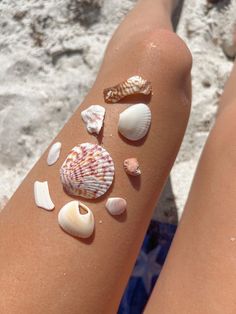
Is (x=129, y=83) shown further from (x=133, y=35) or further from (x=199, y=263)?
(x=199, y=263)

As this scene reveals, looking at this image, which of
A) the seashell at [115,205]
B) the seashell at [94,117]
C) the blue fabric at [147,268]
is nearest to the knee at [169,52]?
the seashell at [94,117]

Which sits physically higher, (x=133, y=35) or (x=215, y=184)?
(x=133, y=35)

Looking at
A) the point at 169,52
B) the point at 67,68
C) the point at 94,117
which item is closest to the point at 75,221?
the point at 94,117

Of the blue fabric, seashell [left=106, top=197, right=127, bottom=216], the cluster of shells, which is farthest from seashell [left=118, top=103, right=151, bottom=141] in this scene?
the blue fabric

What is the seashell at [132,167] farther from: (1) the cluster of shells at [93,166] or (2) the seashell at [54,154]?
(2) the seashell at [54,154]

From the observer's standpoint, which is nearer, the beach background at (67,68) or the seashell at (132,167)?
the seashell at (132,167)

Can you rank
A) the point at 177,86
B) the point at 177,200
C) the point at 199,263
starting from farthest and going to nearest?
the point at 177,200 < the point at 177,86 < the point at 199,263

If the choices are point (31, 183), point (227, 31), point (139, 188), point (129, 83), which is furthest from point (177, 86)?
point (227, 31)
